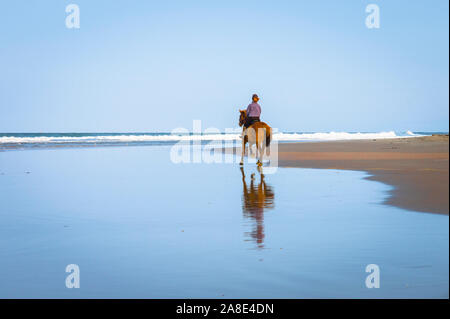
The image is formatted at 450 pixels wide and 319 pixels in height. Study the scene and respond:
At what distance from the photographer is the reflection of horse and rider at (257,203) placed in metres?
5.94

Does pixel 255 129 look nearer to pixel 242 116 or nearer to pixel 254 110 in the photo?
pixel 254 110

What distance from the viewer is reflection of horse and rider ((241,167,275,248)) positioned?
594cm

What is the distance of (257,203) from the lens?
837 cm

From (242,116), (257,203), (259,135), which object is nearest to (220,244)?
Answer: (257,203)

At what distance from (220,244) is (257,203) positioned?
3025mm

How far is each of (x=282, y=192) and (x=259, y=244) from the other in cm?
452

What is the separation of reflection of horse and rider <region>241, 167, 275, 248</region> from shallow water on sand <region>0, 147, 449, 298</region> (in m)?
0.02

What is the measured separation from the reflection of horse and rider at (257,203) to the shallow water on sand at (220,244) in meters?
0.02

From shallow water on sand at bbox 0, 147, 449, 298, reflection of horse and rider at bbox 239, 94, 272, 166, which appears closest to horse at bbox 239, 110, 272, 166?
reflection of horse and rider at bbox 239, 94, 272, 166
